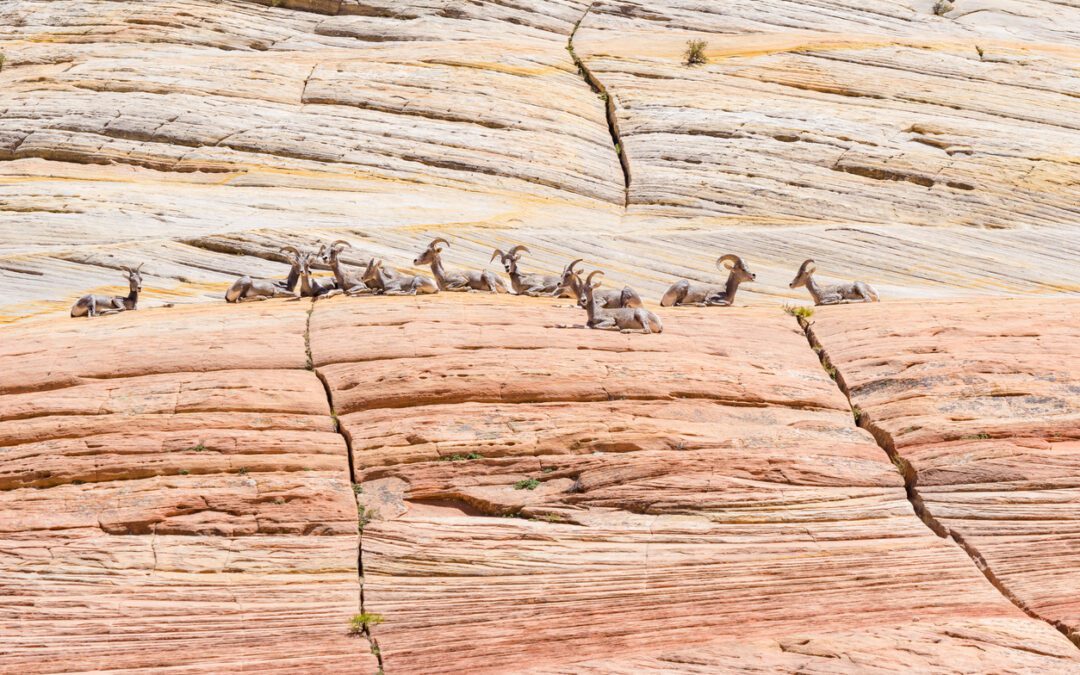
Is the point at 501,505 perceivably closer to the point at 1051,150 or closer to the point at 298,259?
the point at 298,259

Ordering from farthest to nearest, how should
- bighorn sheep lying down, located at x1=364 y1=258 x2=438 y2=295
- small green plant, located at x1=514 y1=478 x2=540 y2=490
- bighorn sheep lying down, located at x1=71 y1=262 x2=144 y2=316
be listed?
bighorn sheep lying down, located at x1=364 y1=258 x2=438 y2=295 → bighorn sheep lying down, located at x1=71 y1=262 x2=144 y2=316 → small green plant, located at x1=514 y1=478 x2=540 y2=490

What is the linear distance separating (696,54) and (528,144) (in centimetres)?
602

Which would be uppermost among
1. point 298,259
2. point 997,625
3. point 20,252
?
point 997,625

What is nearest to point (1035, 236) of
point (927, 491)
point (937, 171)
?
point (937, 171)

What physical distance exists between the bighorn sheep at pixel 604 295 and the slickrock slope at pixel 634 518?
1.56 metres

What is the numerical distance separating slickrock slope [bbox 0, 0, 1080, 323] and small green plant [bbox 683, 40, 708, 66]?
0.30 m

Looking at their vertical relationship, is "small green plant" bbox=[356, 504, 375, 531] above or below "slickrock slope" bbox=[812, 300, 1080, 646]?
below

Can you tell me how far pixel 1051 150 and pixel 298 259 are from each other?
16.3 m

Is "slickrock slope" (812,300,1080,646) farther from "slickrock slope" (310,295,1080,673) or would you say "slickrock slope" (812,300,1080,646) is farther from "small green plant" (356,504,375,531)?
"small green plant" (356,504,375,531)

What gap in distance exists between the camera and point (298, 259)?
17.0 meters

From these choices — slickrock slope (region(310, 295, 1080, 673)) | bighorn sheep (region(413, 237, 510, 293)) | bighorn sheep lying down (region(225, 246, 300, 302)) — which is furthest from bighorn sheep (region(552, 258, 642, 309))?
bighorn sheep lying down (region(225, 246, 300, 302))

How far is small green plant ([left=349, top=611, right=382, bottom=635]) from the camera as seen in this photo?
9.98m

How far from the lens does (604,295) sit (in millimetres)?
16094

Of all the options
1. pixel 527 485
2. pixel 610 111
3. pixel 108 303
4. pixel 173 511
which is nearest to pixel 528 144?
pixel 610 111
